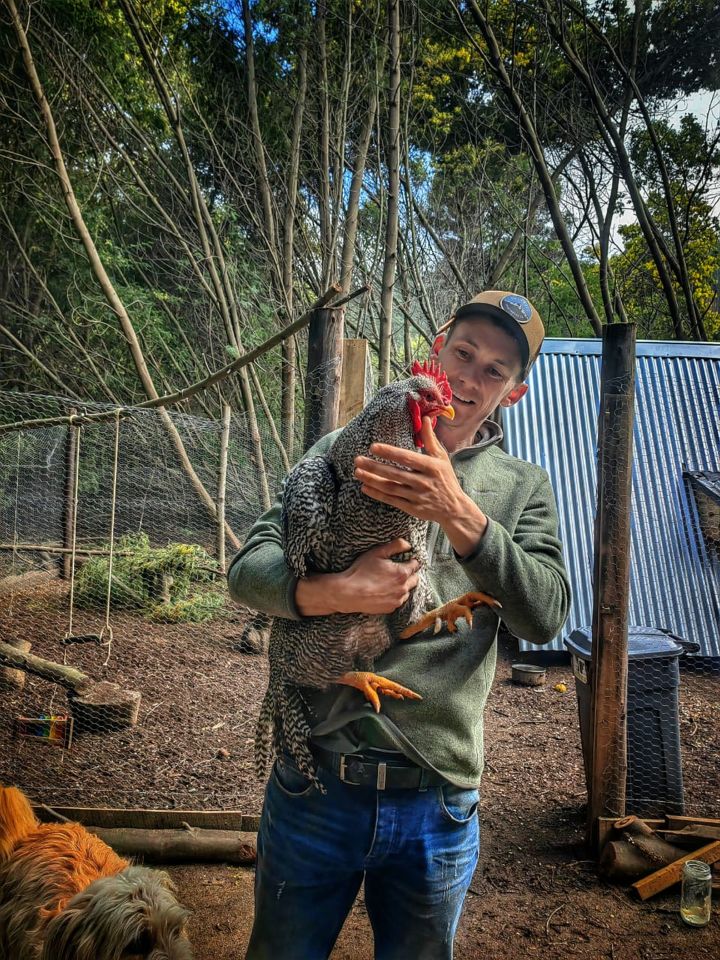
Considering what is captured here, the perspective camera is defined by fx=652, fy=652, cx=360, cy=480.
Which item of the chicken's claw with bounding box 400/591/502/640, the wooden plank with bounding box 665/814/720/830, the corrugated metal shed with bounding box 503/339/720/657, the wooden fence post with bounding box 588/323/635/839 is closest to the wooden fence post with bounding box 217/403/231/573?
the corrugated metal shed with bounding box 503/339/720/657

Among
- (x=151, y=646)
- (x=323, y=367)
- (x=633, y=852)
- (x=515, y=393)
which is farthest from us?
(x=151, y=646)

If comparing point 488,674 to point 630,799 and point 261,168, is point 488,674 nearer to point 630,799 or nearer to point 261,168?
point 630,799

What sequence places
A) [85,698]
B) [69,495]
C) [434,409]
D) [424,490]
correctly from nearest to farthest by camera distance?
[424,490]
[434,409]
[85,698]
[69,495]

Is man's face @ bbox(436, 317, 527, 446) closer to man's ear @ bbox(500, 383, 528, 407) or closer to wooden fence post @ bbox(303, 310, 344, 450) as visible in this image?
man's ear @ bbox(500, 383, 528, 407)

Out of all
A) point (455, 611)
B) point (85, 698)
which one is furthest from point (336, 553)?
point (85, 698)

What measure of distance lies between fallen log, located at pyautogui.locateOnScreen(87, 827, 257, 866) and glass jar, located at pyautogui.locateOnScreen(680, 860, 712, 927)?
2058mm

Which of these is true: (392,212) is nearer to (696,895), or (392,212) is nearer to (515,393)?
(515,393)

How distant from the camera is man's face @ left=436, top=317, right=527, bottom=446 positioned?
137 centimetres

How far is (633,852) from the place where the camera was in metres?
3.27

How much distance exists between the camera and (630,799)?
3594mm

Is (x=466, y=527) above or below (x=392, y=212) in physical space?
below

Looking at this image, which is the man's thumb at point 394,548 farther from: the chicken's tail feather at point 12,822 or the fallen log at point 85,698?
the fallen log at point 85,698

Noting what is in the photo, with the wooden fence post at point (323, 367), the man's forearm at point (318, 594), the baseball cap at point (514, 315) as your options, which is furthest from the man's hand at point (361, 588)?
the wooden fence post at point (323, 367)

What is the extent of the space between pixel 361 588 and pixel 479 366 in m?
0.53
